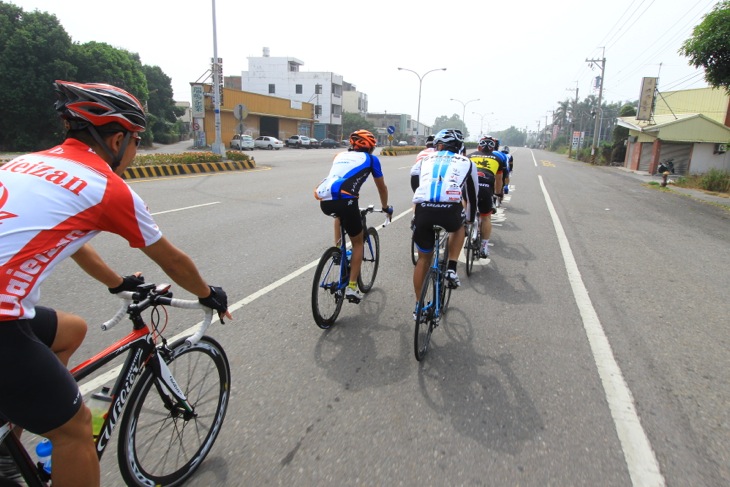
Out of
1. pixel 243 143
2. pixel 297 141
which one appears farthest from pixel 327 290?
pixel 297 141

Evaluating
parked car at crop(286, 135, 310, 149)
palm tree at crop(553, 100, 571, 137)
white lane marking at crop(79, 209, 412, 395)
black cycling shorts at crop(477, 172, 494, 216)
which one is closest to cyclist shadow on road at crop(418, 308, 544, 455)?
white lane marking at crop(79, 209, 412, 395)

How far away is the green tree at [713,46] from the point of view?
1268cm

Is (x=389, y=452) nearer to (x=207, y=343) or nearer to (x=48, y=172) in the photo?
(x=207, y=343)

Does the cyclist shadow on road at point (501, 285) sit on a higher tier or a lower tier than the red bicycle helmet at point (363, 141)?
lower

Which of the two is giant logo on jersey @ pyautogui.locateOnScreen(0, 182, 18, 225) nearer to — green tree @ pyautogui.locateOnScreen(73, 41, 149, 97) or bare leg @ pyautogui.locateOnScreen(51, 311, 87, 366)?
bare leg @ pyautogui.locateOnScreen(51, 311, 87, 366)

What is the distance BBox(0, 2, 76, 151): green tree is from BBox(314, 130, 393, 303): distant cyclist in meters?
30.6

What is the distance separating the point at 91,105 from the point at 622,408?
3513 mm

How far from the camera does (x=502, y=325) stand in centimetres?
436

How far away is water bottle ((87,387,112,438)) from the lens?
183cm

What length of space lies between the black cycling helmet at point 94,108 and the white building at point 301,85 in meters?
68.8

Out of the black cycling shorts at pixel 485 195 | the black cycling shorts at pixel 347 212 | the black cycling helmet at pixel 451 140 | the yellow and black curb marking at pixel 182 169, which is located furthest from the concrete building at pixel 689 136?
the black cycling shorts at pixel 347 212

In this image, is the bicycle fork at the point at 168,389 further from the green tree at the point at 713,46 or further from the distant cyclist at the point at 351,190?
the green tree at the point at 713,46

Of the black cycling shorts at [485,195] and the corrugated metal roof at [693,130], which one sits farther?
the corrugated metal roof at [693,130]

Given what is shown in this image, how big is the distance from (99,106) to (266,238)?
571 centimetres
